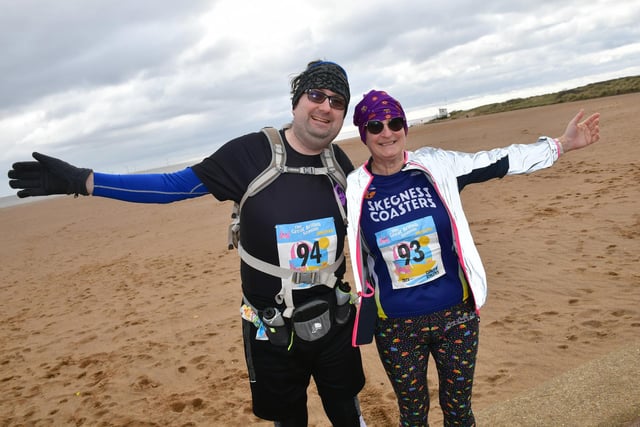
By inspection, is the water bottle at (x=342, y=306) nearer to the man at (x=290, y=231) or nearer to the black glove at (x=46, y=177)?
the man at (x=290, y=231)

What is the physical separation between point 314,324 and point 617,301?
14.5 feet

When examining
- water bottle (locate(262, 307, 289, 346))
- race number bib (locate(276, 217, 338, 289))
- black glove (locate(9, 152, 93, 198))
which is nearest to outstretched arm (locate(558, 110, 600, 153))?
race number bib (locate(276, 217, 338, 289))

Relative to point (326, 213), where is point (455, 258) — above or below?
below

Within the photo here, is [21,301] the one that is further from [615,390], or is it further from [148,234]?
[615,390]

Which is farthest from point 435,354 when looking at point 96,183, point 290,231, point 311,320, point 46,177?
point 46,177

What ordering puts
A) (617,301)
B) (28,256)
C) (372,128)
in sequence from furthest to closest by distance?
(28,256) < (617,301) < (372,128)

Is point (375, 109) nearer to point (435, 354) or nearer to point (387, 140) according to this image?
point (387, 140)

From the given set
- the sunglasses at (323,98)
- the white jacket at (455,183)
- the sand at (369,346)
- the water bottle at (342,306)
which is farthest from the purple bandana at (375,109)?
the sand at (369,346)

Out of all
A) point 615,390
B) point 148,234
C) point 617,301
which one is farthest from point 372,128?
point 148,234

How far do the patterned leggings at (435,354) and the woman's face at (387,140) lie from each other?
2.99ft

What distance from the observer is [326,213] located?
2619 mm

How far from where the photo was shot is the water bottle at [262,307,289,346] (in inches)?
102

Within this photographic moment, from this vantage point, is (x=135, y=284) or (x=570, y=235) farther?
(x=135, y=284)

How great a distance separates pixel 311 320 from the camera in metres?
2.62
